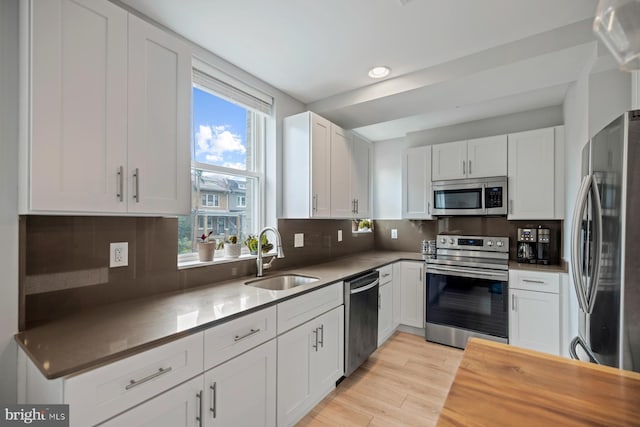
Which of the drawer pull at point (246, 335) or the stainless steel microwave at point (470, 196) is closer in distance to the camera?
the drawer pull at point (246, 335)

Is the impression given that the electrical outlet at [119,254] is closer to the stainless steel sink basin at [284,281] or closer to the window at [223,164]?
the window at [223,164]

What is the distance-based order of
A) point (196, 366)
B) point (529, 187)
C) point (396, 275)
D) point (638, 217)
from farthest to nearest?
point (396, 275), point (529, 187), point (196, 366), point (638, 217)

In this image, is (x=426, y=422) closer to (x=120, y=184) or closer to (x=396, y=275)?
(x=396, y=275)

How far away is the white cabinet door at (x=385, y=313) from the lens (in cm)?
292

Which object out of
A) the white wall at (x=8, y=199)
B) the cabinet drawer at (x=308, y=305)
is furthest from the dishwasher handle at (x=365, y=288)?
the white wall at (x=8, y=199)

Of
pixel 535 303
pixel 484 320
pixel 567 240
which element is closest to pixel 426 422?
pixel 484 320

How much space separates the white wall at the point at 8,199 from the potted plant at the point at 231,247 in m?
1.17

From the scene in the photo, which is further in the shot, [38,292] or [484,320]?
[484,320]

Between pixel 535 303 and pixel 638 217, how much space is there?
71.8 inches

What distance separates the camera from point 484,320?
284 centimetres

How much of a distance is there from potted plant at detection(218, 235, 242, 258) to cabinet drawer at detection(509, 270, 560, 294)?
98.9 inches

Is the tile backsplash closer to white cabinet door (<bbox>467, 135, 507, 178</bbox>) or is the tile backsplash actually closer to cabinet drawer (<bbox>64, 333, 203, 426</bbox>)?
cabinet drawer (<bbox>64, 333, 203, 426</bbox>)

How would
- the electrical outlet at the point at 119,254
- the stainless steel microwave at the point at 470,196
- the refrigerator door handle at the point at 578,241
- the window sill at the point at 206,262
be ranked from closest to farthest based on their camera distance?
1. the refrigerator door handle at the point at 578,241
2. the electrical outlet at the point at 119,254
3. the window sill at the point at 206,262
4. the stainless steel microwave at the point at 470,196

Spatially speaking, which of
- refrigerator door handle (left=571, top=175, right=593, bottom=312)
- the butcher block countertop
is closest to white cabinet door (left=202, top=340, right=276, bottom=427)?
the butcher block countertop
